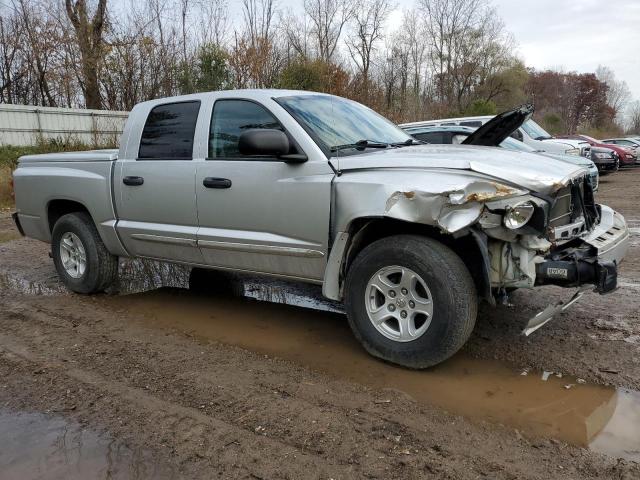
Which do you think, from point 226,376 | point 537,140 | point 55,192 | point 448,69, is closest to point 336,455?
point 226,376

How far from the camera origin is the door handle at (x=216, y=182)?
14.3 feet

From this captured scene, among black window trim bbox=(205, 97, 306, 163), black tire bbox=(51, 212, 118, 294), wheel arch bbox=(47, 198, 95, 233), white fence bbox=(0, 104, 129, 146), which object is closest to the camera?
black window trim bbox=(205, 97, 306, 163)

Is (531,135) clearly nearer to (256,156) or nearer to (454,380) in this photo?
(256,156)

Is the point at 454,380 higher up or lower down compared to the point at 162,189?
lower down

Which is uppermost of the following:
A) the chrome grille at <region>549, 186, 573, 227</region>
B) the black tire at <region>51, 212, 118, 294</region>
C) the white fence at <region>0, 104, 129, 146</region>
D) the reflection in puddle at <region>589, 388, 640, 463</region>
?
the white fence at <region>0, 104, 129, 146</region>

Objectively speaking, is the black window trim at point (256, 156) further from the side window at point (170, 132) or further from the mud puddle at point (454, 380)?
the mud puddle at point (454, 380)

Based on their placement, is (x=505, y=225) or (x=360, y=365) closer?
(x=505, y=225)

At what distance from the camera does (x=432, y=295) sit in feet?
11.3

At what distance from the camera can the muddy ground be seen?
2691 millimetres

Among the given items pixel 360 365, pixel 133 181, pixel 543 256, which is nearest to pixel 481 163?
pixel 543 256

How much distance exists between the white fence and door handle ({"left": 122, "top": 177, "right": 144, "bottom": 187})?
1508 cm

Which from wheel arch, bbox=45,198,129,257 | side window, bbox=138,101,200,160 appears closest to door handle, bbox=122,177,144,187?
side window, bbox=138,101,200,160

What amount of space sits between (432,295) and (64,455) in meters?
2.25

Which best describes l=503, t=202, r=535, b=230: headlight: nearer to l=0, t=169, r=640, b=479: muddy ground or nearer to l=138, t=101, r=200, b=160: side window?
l=0, t=169, r=640, b=479: muddy ground
